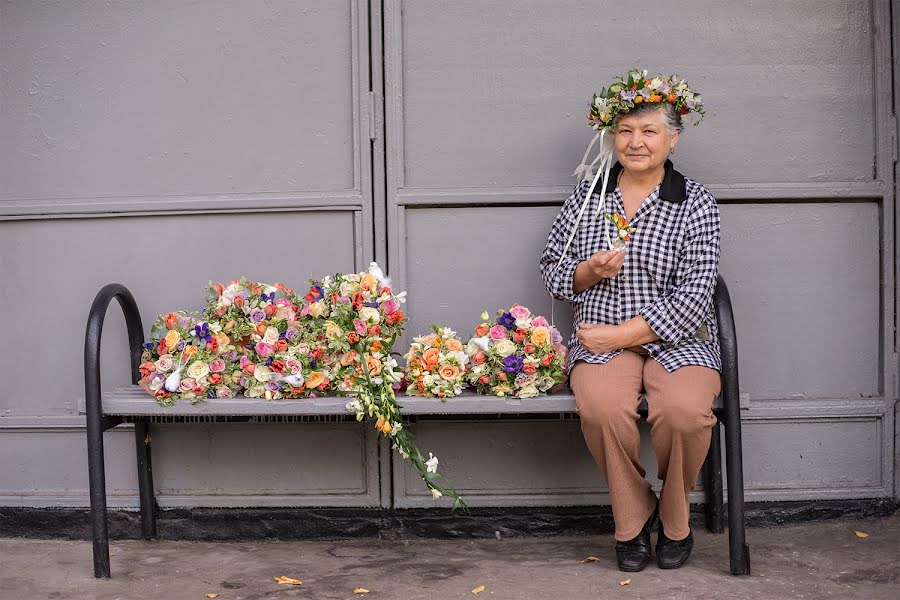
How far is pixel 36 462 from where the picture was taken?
421 centimetres

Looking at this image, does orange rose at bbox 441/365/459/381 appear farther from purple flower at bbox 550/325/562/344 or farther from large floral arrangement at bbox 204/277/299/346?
large floral arrangement at bbox 204/277/299/346

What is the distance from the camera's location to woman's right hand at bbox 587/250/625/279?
3479mm

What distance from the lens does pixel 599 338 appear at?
3.58 meters

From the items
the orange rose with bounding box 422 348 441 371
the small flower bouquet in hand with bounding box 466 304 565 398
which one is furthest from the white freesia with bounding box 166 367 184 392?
the small flower bouquet in hand with bounding box 466 304 565 398

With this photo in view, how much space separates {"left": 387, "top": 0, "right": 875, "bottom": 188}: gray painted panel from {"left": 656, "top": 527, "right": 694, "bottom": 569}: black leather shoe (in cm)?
147

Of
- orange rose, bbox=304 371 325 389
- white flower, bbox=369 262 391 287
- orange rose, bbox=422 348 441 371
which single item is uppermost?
white flower, bbox=369 262 391 287

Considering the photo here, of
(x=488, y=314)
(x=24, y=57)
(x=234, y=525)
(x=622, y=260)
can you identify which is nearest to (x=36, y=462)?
(x=234, y=525)

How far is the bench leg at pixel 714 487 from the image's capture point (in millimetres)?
3914

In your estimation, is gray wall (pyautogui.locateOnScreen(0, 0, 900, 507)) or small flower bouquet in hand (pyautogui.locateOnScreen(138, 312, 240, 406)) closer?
small flower bouquet in hand (pyautogui.locateOnScreen(138, 312, 240, 406))

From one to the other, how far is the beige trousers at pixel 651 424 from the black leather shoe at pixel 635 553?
5cm

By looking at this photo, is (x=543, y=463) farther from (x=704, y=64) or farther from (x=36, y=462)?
(x=36, y=462)

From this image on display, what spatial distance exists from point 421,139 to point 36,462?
2175 mm

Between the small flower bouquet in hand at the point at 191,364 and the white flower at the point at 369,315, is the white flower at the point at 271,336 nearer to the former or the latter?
the small flower bouquet in hand at the point at 191,364

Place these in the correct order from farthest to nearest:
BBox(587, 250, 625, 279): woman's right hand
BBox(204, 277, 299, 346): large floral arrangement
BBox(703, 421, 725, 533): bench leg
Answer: BBox(703, 421, 725, 533): bench leg
BBox(204, 277, 299, 346): large floral arrangement
BBox(587, 250, 625, 279): woman's right hand
